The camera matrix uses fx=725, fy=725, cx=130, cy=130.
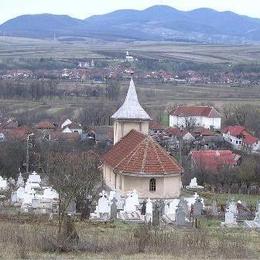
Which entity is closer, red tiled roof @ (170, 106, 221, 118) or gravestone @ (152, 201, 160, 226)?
gravestone @ (152, 201, 160, 226)

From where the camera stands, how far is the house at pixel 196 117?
79688 millimetres

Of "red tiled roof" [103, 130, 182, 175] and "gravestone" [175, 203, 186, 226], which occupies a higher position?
"red tiled roof" [103, 130, 182, 175]

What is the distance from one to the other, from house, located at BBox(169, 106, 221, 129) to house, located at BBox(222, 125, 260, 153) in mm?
8953

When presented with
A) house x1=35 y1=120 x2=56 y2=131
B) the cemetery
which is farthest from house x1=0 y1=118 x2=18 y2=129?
the cemetery

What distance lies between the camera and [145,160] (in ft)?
101

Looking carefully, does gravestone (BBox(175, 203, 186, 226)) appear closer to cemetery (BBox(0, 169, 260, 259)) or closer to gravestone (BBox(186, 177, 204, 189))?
cemetery (BBox(0, 169, 260, 259))

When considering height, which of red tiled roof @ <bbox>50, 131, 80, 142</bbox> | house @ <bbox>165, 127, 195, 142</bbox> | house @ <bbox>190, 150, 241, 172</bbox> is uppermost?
house @ <bbox>190, 150, 241, 172</bbox>

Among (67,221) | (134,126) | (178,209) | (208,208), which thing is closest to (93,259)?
(67,221)

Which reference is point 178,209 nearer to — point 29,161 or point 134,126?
point 134,126

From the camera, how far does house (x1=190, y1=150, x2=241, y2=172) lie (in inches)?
1817

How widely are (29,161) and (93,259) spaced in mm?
32236

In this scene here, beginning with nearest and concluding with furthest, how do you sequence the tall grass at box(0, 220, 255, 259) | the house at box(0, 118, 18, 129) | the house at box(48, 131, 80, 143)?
the tall grass at box(0, 220, 255, 259) → the house at box(48, 131, 80, 143) → the house at box(0, 118, 18, 129)

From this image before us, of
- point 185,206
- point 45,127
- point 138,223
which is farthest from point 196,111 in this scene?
point 138,223

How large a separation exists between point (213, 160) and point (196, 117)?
3320 centimetres
